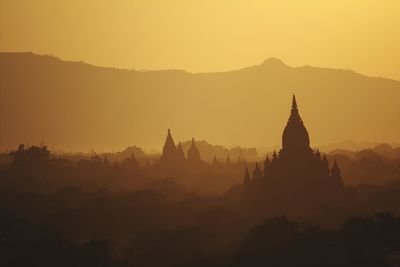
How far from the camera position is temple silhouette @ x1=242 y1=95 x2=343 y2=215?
65.3m

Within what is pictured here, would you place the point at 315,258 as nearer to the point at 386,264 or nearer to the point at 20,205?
the point at 386,264

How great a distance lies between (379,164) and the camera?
103875 mm

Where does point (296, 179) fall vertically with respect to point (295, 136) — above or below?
below

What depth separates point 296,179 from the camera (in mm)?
65688

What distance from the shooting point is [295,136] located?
67.1m

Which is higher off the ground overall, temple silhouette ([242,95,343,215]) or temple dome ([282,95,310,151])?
temple dome ([282,95,310,151])

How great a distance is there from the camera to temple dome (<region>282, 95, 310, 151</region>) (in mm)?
66688

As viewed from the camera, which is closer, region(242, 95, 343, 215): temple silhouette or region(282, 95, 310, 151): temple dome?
region(242, 95, 343, 215): temple silhouette

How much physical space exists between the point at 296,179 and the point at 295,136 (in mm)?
4217

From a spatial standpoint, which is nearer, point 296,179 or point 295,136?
point 296,179

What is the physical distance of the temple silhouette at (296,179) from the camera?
65.3 meters

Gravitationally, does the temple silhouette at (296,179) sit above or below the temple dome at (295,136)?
below

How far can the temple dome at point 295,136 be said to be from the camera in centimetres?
6669

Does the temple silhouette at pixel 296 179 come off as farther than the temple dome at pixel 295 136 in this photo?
No
